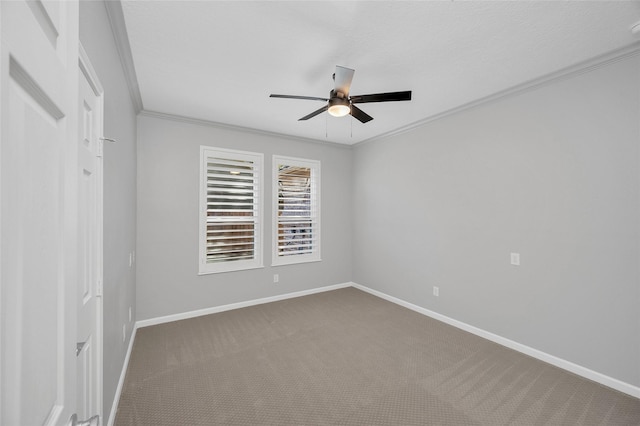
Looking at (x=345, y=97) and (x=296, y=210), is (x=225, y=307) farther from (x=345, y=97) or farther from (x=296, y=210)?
(x=345, y=97)

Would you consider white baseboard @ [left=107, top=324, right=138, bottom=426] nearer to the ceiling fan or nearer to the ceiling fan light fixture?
the ceiling fan

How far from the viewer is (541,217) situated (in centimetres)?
278

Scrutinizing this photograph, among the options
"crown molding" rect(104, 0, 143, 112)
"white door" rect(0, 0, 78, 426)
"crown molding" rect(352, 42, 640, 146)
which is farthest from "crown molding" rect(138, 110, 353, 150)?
"white door" rect(0, 0, 78, 426)

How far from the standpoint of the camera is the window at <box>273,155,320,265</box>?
4578mm

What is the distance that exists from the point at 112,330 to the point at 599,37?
4224 millimetres

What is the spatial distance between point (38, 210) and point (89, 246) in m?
1.22

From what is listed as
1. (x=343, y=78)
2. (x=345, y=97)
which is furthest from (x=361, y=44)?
(x=345, y=97)

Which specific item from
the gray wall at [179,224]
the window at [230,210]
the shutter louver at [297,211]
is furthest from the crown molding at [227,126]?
the shutter louver at [297,211]

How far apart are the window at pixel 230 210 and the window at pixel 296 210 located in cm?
33

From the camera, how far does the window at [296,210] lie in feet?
15.0

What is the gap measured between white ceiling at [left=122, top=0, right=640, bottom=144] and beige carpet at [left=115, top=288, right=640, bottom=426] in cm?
276

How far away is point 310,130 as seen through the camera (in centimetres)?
432

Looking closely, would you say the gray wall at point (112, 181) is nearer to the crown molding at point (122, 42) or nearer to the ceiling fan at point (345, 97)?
the crown molding at point (122, 42)

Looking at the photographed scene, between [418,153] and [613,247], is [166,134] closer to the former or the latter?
[418,153]
